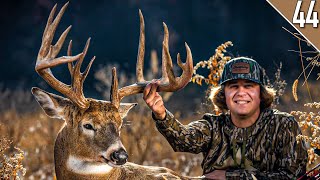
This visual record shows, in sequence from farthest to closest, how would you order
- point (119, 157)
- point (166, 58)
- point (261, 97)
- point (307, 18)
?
point (307, 18)
point (261, 97)
point (166, 58)
point (119, 157)

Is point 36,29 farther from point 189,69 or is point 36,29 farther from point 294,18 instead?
point 189,69

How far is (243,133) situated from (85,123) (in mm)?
1169

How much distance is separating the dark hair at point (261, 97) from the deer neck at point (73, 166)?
3.70ft

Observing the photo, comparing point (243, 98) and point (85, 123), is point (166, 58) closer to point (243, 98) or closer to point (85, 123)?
point (243, 98)

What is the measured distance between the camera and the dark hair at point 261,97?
17.0 feet

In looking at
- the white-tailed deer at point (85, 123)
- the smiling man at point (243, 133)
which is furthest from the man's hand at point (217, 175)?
A: the white-tailed deer at point (85, 123)

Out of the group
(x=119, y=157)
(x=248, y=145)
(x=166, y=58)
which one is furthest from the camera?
(x=166, y=58)

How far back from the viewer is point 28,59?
1496cm

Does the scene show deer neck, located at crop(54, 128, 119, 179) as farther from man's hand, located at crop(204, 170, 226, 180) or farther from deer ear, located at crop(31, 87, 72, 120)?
man's hand, located at crop(204, 170, 226, 180)

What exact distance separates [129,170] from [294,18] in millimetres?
2627

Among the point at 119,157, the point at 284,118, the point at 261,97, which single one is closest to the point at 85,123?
the point at 119,157

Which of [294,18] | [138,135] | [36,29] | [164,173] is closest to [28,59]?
[36,29]

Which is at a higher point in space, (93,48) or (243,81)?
(93,48)

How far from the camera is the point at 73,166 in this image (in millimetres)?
4852
